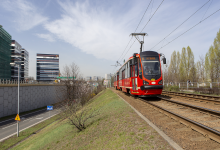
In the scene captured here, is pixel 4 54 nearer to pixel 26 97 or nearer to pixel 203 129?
pixel 26 97

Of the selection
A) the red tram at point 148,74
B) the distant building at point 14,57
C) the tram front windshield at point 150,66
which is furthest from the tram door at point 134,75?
the distant building at point 14,57

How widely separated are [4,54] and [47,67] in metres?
43.6

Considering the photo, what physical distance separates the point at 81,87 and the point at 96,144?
36195 mm

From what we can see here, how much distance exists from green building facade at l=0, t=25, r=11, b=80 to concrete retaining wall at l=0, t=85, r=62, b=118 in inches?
1171

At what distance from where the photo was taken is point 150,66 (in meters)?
11.4

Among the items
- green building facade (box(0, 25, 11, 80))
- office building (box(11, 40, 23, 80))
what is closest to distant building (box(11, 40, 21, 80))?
office building (box(11, 40, 23, 80))

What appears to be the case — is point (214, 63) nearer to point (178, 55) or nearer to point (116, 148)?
point (178, 55)

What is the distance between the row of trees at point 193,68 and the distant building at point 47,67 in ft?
301

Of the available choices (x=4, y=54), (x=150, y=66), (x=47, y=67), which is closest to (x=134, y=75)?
(x=150, y=66)

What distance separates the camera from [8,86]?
35375 millimetres

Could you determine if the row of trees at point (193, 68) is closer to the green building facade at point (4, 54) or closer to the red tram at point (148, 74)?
the red tram at point (148, 74)

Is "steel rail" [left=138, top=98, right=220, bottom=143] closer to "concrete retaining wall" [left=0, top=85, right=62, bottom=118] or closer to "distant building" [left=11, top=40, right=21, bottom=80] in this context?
"concrete retaining wall" [left=0, top=85, right=62, bottom=118]

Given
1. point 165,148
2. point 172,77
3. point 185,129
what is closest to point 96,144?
point 165,148

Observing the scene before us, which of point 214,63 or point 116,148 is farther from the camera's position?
point 214,63
